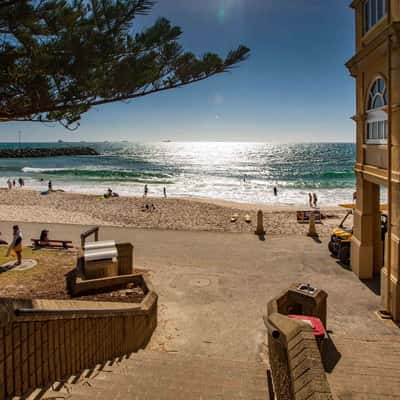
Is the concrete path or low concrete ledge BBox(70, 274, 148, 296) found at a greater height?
low concrete ledge BBox(70, 274, 148, 296)

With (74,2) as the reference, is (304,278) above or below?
below

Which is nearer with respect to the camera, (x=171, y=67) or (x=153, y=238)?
(x=171, y=67)

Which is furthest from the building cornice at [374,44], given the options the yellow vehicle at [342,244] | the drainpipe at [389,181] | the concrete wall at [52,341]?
the concrete wall at [52,341]

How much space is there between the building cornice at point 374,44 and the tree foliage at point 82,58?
3668 mm

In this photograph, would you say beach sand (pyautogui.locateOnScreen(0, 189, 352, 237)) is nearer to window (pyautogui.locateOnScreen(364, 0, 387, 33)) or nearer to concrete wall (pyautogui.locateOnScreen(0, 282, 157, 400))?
window (pyautogui.locateOnScreen(364, 0, 387, 33))

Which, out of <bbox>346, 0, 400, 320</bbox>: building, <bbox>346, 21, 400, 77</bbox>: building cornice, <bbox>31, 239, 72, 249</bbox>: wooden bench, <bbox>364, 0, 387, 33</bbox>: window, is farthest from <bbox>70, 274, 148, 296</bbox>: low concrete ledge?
<bbox>364, 0, 387, 33</bbox>: window

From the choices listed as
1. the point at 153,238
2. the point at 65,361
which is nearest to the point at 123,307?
the point at 65,361

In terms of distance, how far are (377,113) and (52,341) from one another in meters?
8.89

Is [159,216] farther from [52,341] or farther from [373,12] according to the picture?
[52,341]

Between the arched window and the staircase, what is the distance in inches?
266

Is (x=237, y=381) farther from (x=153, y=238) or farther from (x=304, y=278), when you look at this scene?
(x=153, y=238)

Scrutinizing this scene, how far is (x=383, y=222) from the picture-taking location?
12.0m

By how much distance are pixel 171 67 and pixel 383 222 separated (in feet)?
31.5

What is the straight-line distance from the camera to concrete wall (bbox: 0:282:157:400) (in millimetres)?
3258
